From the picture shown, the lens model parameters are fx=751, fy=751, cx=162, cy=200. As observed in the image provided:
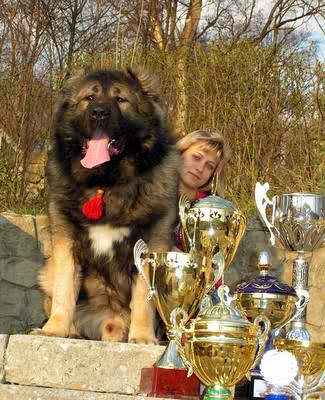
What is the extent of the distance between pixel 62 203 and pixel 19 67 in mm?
4064

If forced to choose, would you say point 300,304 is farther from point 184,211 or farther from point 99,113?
point 99,113

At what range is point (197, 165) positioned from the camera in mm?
4648

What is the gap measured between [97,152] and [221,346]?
4.85 feet

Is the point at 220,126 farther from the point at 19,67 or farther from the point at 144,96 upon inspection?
the point at 144,96

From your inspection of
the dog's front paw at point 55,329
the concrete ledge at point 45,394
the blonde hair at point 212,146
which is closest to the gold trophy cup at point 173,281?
the concrete ledge at point 45,394

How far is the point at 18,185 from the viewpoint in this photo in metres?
7.27

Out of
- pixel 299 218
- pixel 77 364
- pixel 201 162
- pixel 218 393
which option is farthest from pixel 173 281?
pixel 201 162

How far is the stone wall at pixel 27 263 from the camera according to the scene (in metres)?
6.04

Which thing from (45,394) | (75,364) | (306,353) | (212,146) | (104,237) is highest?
(212,146)

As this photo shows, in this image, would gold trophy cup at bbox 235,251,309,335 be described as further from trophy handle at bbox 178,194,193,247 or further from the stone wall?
the stone wall

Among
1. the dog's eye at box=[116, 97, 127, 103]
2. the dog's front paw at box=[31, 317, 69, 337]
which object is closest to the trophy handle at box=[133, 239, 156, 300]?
the dog's front paw at box=[31, 317, 69, 337]

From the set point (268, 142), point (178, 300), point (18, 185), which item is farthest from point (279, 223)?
point (18, 185)

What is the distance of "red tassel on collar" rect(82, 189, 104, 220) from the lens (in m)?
3.80

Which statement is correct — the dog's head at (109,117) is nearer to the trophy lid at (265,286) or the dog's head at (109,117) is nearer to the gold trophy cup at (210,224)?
the gold trophy cup at (210,224)
